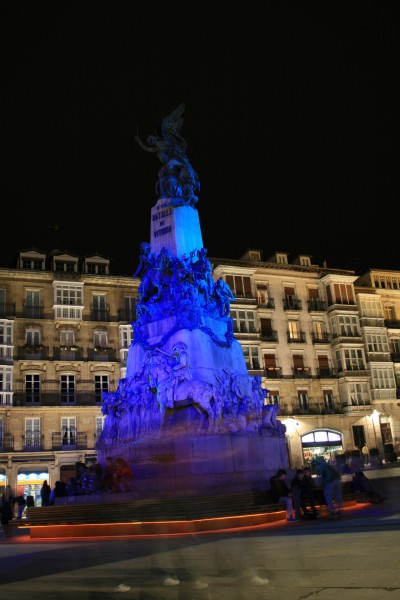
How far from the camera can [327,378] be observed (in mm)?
51812

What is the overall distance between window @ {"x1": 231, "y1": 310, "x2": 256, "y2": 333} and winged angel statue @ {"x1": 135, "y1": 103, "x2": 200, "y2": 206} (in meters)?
22.9

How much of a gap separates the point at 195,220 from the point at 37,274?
888 inches

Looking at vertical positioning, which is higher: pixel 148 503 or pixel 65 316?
pixel 65 316

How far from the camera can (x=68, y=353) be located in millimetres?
45812

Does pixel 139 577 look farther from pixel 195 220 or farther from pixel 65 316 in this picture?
pixel 65 316

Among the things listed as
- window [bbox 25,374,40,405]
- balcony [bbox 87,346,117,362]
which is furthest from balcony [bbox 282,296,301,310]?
window [bbox 25,374,40,405]

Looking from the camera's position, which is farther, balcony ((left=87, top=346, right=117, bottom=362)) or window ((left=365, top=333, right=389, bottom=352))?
window ((left=365, top=333, right=389, bottom=352))

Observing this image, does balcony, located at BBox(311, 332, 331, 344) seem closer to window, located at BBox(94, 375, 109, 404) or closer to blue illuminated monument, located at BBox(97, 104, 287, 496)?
window, located at BBox(94, 375, 109, 404)

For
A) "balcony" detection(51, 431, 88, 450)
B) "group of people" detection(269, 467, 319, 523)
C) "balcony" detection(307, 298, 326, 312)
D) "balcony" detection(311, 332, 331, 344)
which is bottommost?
"group of people" detection(269, 467, 319, 523)

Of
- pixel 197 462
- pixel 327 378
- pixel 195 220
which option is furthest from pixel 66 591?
pixel 327 378

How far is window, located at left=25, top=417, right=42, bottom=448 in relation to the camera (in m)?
42.5

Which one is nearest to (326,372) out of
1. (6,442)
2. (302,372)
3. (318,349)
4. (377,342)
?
(318,349)

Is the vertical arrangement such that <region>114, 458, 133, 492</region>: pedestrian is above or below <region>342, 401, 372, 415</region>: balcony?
below

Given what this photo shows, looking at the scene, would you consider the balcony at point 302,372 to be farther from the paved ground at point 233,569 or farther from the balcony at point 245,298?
the paved ground at point 233,569
